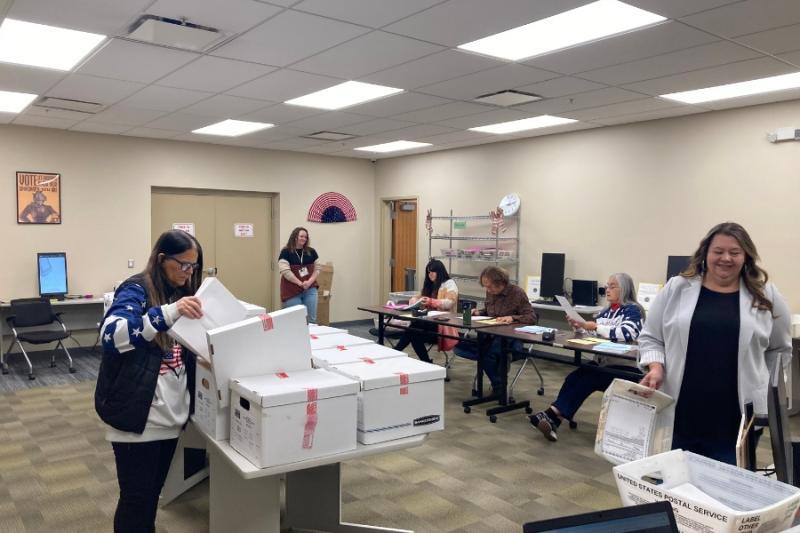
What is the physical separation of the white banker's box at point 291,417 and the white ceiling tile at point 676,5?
2.44m

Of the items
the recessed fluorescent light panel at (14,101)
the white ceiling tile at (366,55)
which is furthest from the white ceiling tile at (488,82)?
the recessed fluorescent light panel at (14,101)

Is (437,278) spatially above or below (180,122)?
below

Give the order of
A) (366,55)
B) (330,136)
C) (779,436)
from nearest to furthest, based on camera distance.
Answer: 1. (779,436)
2. (366,55)
3. (330,136)

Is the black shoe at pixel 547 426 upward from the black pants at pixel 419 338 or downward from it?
downward

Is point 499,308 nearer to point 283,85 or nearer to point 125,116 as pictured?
point 283,85

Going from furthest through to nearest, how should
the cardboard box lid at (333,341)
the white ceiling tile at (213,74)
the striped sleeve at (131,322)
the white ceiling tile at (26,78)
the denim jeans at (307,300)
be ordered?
the denim jeans at (307,300) → the white ceiling tile at (26,78) → the white ceiling tile at (213,74) → the cardboard box lid at (333,341) → the striped sleeve at (131,322)

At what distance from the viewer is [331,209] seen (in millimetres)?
9227

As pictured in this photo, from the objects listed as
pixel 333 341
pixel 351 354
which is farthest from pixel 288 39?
pixel 351 354

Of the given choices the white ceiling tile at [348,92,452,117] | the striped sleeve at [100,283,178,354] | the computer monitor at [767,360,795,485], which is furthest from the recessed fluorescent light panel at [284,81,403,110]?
the computer monitor at [767,360,795,485]

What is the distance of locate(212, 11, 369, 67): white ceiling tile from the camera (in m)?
3.37

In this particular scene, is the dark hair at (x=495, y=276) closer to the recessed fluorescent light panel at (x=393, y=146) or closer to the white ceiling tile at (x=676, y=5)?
the white ceiling tile at (x=676, y=5)

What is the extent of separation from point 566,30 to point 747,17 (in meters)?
0.94

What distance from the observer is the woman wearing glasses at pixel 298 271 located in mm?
7277

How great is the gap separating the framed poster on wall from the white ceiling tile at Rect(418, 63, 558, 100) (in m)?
4.70
